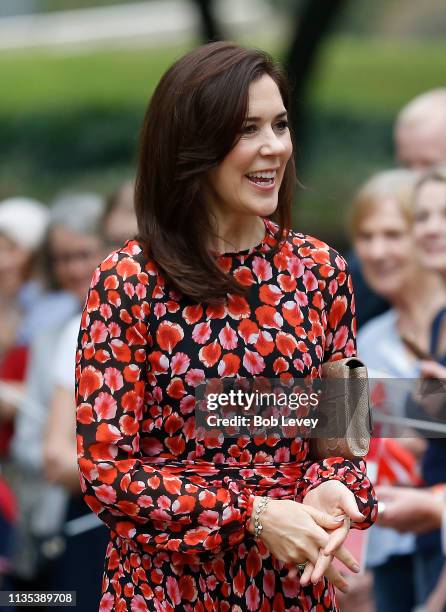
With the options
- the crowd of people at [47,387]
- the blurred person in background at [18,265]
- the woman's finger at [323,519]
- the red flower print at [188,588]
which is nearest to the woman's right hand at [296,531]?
the woman's finger at [323,519]

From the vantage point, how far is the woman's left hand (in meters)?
2.44

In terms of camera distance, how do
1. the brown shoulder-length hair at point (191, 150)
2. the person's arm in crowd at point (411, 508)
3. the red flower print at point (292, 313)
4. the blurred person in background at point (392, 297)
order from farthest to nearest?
1. the blurred person in background at point (392, 297)
2. the person's arm in crowd at point (411, 508)
3. the red flower print at point (292, 313)
4. the brown shoulder-length hair at point (191, 150)

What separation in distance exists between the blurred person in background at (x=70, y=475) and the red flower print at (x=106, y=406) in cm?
248

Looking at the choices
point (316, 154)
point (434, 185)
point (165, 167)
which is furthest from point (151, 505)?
point (316, 154)

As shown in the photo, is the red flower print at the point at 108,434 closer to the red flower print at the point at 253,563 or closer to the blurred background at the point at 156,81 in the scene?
the red flower print at the point at 253,563

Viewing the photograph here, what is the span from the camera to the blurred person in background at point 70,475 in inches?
197

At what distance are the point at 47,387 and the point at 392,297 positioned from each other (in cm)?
168

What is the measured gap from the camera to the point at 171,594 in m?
2.60

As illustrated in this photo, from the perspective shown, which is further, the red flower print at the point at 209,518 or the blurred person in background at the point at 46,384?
the blurred person in background at the point at 46,384

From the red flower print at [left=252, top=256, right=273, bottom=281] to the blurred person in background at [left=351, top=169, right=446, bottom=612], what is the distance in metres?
1.71

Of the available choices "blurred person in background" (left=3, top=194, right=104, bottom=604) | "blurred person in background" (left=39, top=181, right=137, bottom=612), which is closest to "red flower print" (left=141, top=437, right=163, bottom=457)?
"blurred person in background" (left=39, top=181, right=137, bottom=612)

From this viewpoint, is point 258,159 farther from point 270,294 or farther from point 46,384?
point 46,384

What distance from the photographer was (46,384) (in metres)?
5.56

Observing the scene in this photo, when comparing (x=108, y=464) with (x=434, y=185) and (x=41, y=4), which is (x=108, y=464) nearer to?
(x=434, y=185)
